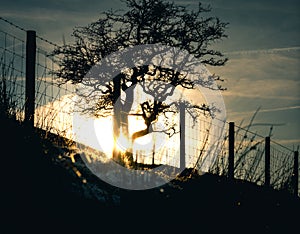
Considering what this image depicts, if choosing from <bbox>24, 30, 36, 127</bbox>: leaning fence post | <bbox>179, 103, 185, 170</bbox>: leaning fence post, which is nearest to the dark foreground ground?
<bbox>24, 30, 36, 127</bbox>: leaning fence post

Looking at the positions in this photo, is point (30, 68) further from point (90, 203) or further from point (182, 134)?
point (182, 134)

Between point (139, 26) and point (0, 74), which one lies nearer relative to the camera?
point (0, 74)

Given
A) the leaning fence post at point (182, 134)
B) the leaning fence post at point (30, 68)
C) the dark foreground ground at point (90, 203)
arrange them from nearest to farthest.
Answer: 1. the dark foreground ground at point (90, 203)
2. the leaning fence post at point (30, 68)
3. the leaning fence post at point (182, 134)

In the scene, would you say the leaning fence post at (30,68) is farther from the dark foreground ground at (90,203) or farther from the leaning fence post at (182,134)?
the leaning fence post at (182,134)

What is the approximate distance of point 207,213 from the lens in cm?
640

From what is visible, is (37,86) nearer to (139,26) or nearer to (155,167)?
(155,167)

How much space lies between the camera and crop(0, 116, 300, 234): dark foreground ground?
491 centimetres

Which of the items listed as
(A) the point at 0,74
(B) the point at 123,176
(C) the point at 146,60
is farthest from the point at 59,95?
(C) the point at 146,60

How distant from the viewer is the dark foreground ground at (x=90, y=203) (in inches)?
193

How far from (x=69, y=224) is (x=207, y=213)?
6.69 feet

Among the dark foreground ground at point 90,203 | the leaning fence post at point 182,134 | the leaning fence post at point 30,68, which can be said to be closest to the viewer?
the dark foreground ground at point 90,203

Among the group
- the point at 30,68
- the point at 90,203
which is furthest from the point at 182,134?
the point at 90,203

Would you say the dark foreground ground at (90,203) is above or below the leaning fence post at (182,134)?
below

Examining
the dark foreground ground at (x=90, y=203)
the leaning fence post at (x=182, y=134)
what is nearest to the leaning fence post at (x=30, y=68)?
the dark foreground ground at (x=90, y=203)
